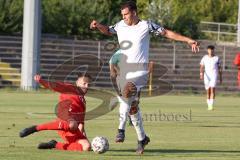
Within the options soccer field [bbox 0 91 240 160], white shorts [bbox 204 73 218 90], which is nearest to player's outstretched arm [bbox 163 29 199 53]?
soccer field [bbox 0 91 240 160]

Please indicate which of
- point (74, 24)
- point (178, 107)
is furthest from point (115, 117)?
point (74, 24)

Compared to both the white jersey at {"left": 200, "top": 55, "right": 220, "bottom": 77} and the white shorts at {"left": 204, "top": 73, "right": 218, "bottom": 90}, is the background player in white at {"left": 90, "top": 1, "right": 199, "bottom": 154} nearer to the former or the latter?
the white shorts at {"left": 204, "top": 73, "right": 218, "bottom": 90}

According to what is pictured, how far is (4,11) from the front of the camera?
4503 cm

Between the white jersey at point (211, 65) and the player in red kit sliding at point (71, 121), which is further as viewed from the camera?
the white jersey at point (211, 65)

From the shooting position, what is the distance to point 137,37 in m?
13.5

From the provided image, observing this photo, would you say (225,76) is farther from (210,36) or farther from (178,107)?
(178,107)

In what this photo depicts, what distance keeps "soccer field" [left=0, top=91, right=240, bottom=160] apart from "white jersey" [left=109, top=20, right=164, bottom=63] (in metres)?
1.52

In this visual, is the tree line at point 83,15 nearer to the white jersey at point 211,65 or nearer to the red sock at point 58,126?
the white jersey at point 211,65

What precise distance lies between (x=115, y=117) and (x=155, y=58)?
23.6 metres

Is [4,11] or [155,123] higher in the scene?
[4,11]

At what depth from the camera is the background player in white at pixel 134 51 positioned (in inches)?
528

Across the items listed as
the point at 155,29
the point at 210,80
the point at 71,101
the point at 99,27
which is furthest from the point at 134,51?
the point at 210,80

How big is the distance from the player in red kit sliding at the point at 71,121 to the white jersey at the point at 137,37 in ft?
2.66

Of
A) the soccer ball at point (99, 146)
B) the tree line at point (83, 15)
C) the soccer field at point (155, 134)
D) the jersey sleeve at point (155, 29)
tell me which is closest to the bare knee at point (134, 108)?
the soccer field at point (155, 134)
